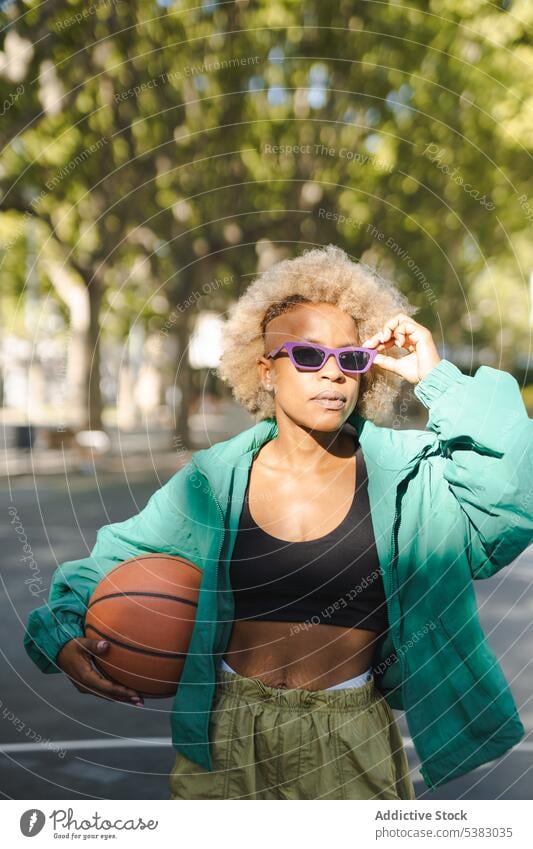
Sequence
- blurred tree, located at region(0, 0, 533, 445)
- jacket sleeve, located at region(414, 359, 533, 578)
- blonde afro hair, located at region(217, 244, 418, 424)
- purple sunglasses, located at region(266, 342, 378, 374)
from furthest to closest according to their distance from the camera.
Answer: blurred tree, located at region(0, 0, 533, 445), blonde afro hair, located at region(217, 244, 418, 424), purple sunglasses, located at region(266, 342, 378, 374), jacket sleeve, located at region(414, 359, 533, 578)

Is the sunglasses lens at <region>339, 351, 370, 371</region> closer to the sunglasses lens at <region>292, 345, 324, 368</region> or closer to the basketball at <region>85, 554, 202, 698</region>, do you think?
the sunglasses lens at <region>292, 345, 324, 368</region>

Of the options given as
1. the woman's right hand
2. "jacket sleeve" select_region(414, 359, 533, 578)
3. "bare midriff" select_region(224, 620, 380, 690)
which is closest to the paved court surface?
the woman's right hand

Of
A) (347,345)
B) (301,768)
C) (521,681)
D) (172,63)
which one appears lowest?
(521,681)

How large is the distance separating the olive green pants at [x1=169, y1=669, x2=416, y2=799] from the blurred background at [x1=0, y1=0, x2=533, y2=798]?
1.51 metres

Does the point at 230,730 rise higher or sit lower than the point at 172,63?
lower

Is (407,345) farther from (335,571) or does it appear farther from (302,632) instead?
(302,632)

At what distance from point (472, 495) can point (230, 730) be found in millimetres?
832

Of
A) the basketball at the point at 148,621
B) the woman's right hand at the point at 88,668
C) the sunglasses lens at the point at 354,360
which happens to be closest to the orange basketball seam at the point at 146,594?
the basketball at the point at 148,621

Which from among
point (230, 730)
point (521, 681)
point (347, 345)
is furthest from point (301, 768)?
point (521, 681)

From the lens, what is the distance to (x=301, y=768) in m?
2.77

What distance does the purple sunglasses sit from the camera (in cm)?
282

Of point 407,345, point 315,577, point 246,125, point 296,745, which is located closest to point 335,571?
point 315,577
